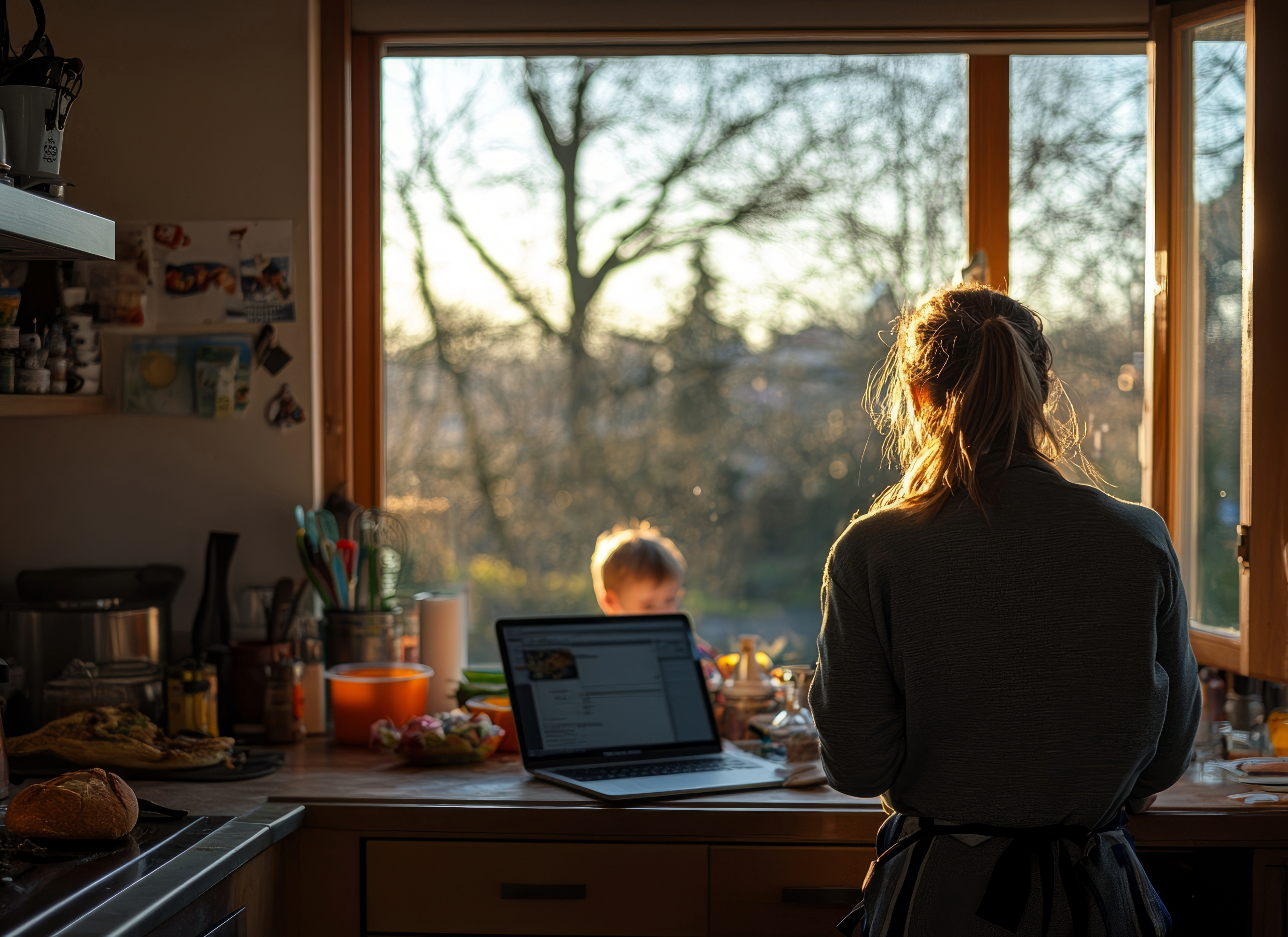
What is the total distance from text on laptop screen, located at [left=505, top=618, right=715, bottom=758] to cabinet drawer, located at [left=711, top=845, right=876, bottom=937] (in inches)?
11.4

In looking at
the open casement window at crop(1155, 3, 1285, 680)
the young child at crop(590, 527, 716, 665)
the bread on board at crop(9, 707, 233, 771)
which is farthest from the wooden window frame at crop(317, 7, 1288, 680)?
the bread on board at crop(9, 707, 233, 771)

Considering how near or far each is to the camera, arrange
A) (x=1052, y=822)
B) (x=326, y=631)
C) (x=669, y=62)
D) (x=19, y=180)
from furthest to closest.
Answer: (x=669, y=62), (x=326, y=631), (x=19, y=180), (x=1052, y=822)

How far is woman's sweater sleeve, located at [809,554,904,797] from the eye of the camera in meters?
1.20

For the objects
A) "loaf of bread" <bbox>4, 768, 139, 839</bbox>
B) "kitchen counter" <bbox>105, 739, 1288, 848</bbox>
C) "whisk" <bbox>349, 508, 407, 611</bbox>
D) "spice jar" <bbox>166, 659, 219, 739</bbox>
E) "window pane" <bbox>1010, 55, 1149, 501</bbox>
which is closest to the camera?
"loaf of bread" <bbox>4, 768, 139, 839</bbox>

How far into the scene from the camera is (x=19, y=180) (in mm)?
1391

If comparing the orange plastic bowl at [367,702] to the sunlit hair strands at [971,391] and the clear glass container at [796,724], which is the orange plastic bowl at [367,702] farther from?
the sunlit hair strands at [971,391]

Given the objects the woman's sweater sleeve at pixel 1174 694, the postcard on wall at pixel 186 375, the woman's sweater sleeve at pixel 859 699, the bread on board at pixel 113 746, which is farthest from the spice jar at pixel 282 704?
the woman's sweater sleeve at pixel 1174 694

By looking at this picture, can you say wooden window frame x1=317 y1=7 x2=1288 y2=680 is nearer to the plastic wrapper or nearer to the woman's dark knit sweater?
the plastic wrapper

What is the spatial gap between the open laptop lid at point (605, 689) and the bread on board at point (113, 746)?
0.47m

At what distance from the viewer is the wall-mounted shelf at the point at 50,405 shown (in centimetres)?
179

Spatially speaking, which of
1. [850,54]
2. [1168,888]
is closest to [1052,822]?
[1168,888]

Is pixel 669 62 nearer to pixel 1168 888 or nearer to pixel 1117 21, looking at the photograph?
pixel 1117 21

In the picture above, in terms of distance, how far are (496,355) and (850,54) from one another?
3.02 ft

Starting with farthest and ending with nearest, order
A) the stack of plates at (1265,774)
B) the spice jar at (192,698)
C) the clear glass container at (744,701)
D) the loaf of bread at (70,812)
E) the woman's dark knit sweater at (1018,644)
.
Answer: the clear glass container at (744,701)
the spice jar at (192,698)
the stack of plates at (1265,774)
the loaf of bread at (70,812)
the woman's dark knit sweater at (1018,644)
